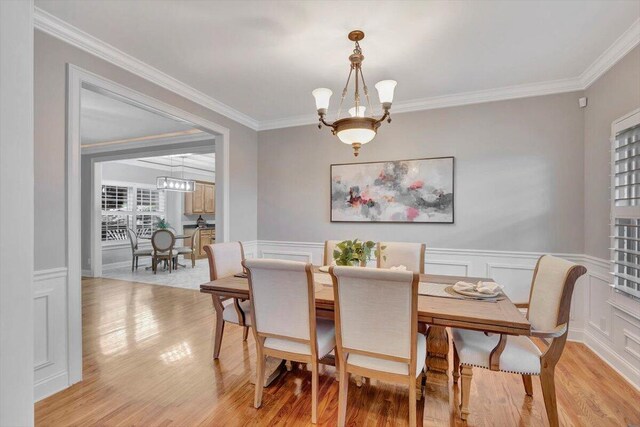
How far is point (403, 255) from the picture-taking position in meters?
2.93

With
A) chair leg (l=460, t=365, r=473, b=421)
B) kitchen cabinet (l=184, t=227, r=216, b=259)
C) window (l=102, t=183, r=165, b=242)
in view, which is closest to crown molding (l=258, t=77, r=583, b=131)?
chair leg (l=460, t=365, r=473, b=421)

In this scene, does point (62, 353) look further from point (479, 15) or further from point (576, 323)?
point (576, 323)

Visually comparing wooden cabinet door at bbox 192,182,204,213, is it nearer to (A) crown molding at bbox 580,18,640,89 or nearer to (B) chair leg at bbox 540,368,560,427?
(A) crown molding at bbox 580,18,640,89

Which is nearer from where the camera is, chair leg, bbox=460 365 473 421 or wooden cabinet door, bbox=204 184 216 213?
chair leg, bbox=460 365 473 421

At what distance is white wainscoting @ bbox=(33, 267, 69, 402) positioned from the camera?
2.11 meters

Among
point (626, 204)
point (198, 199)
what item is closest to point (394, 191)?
point (626, 204)

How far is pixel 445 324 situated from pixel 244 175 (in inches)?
133

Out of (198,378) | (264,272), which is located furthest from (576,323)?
(198,378)

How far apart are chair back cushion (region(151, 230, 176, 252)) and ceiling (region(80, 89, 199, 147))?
6.33ft

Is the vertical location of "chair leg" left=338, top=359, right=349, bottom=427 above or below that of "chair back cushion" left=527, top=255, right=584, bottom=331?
below

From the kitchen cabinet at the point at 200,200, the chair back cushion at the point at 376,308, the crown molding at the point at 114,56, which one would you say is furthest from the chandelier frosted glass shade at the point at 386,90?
the kitchen cabinet at the point at 200,200

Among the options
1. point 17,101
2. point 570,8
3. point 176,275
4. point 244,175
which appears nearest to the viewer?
point 17,101

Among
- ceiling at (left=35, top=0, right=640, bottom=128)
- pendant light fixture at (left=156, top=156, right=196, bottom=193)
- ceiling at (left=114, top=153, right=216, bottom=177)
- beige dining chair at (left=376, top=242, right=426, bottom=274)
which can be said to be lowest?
beige dining chair at (left=376, top=242, right=426, bottom=274)

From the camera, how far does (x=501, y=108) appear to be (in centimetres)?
342
